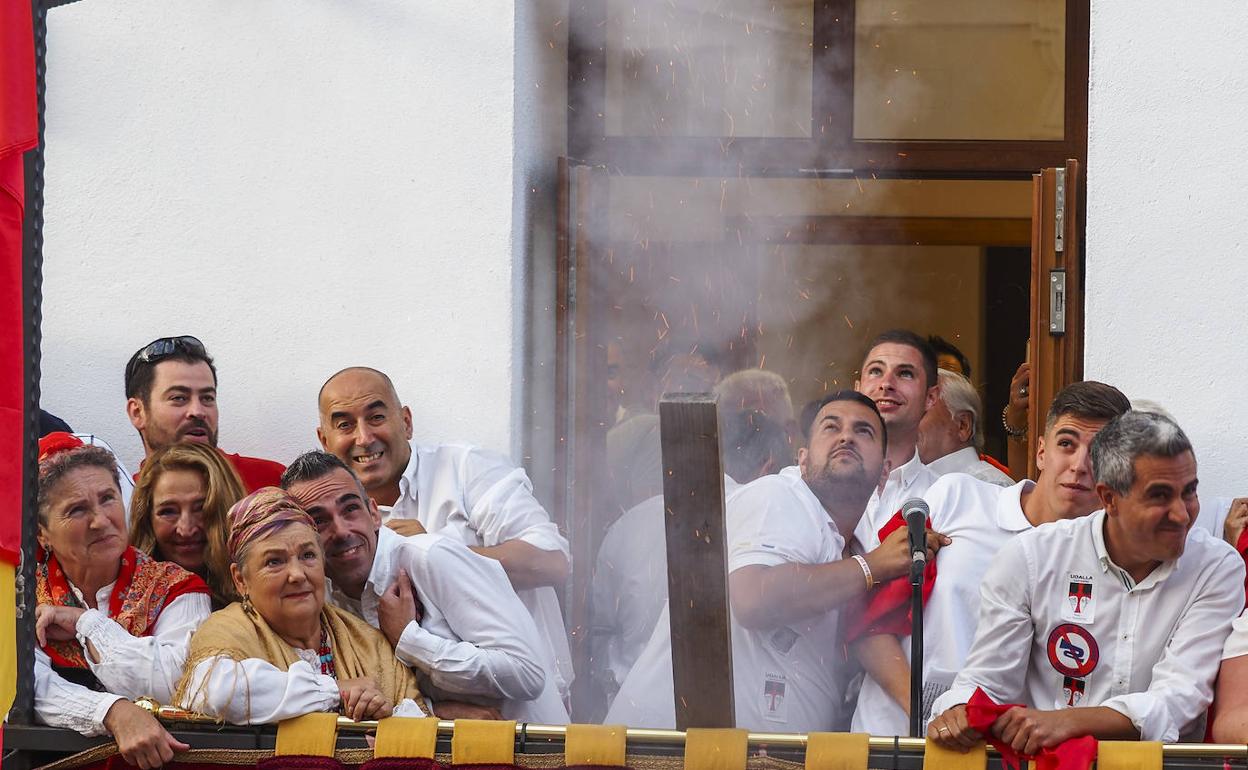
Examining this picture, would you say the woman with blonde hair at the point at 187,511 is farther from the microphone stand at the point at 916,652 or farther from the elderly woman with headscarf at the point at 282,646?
the microphone stand at the point at 916,652

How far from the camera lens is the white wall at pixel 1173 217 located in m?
4.58

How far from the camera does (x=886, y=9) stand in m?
5.27

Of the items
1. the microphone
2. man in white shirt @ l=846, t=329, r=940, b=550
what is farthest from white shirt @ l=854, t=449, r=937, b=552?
the microphone

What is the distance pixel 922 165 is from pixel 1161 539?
2231 millimetres

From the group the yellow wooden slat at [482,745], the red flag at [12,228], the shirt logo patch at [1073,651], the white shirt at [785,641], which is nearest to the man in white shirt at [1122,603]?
the shirt logo patch at [1073,651]

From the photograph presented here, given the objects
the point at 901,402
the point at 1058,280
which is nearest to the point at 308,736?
the point at 901,402

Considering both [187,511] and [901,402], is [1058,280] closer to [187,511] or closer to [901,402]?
[901,402]

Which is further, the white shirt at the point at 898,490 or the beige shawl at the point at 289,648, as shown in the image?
the white shirt at the point at 898,490

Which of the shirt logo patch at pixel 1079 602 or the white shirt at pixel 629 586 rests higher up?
the shirt logo patch at pixel 1079 602

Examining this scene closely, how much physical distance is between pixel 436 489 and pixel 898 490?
1142 millimetres

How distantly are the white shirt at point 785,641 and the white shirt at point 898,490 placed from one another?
0.42 m

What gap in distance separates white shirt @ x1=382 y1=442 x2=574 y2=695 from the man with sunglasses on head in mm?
365

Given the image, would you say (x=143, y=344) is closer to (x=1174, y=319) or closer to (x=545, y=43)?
(x=545, y=43)

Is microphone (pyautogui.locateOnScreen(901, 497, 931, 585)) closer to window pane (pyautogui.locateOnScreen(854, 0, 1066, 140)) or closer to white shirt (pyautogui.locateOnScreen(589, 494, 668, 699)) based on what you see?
white shirt (pyautogui.locateOnScreen(589, 494, 668, 699))
